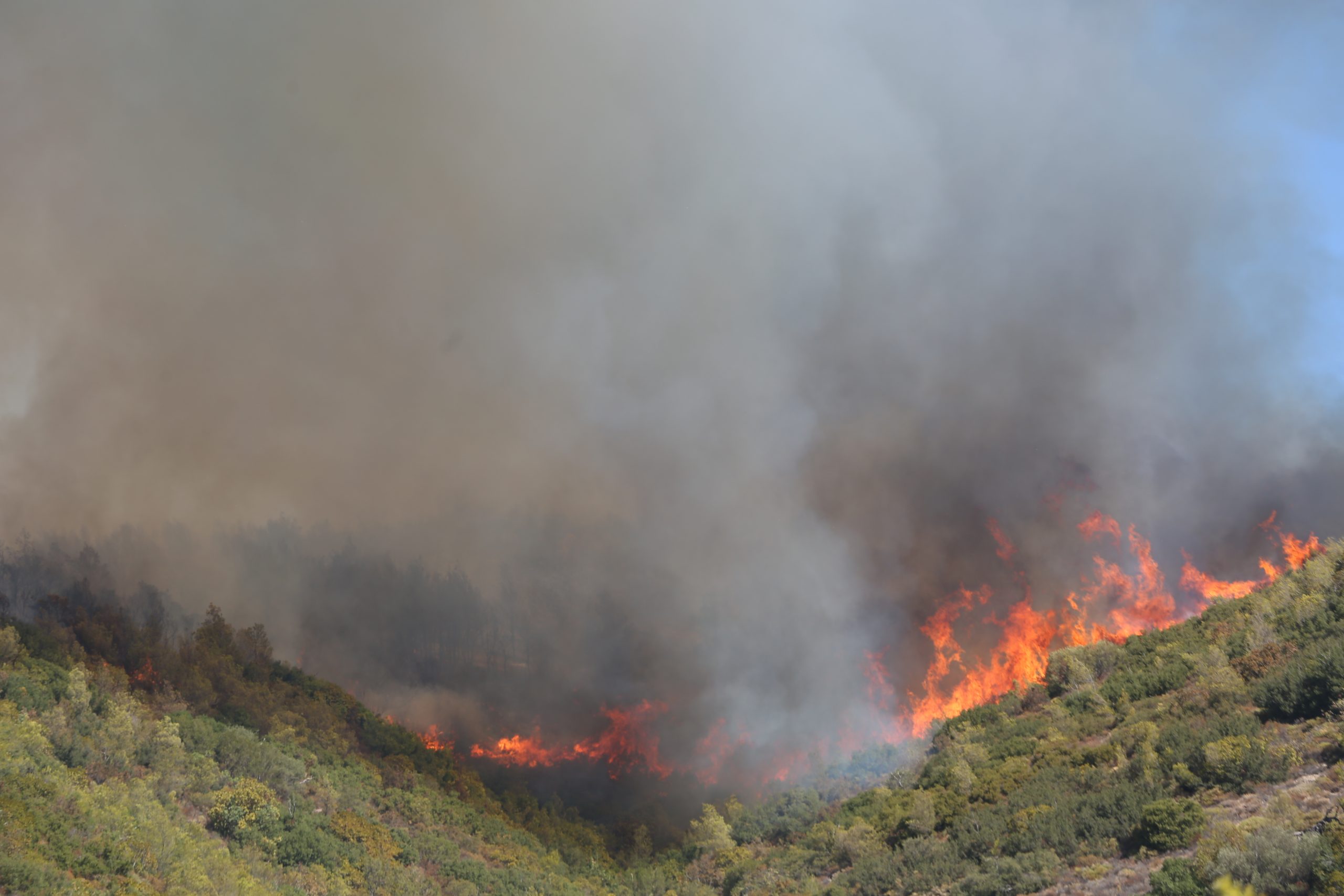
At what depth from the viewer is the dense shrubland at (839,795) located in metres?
23.8

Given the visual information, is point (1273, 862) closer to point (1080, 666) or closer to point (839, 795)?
point (1080, 666)

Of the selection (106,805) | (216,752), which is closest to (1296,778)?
(106,805)

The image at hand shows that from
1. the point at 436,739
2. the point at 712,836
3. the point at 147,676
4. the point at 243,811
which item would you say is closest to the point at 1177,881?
the point at 243,811

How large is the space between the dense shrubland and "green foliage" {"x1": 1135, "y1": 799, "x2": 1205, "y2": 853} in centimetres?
8

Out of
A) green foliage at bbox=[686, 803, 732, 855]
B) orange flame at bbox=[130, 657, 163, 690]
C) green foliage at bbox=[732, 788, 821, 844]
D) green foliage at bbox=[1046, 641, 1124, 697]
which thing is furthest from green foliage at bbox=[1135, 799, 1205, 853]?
orange flame at bbox=[130, 657, 163, 690]

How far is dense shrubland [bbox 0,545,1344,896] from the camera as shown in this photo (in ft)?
78.2

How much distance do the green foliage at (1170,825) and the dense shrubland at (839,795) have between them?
84 mm

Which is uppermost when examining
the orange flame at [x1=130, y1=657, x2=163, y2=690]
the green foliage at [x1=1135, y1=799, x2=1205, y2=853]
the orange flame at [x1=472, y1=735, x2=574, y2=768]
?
the orange flame at [x1=472, y1=735, x2=574, y2=768]

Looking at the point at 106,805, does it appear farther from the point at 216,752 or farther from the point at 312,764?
the point at 312,764

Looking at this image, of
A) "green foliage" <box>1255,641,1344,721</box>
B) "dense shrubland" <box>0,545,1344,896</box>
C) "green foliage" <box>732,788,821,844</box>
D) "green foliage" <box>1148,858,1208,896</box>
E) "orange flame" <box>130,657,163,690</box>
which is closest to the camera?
"green foliage" <box>1148,858,1208,896</box>

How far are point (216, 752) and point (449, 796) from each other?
31051 millimetres

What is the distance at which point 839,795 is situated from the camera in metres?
64.8

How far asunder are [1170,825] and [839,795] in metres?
44.8

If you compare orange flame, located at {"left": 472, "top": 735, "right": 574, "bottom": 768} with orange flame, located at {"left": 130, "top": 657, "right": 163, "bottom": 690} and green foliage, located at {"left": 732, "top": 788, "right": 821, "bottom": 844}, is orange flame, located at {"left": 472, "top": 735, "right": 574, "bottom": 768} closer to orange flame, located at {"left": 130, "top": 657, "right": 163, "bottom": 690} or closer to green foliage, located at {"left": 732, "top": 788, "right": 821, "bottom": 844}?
orange flame, located at {"left": 130, "top": 657, "right": 163, "bottom": 690}
